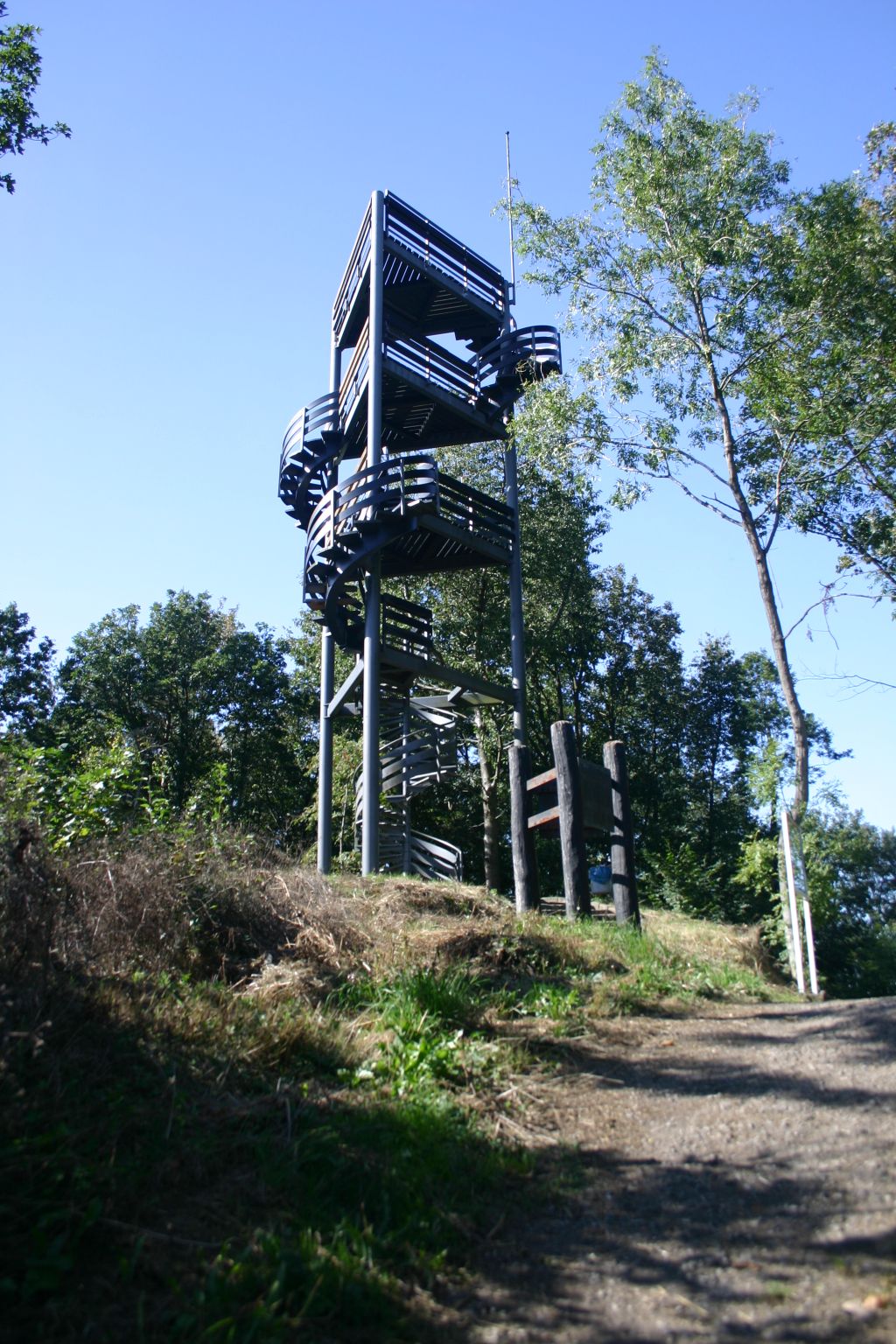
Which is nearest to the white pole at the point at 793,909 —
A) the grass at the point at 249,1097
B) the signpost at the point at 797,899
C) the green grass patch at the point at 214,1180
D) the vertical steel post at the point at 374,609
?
the signpost at the point at 797,899

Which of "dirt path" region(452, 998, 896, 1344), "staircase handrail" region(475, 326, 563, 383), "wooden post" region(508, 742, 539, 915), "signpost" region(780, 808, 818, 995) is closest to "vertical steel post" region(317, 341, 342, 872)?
"staircase handrail" region(475, 326, 563, 383)

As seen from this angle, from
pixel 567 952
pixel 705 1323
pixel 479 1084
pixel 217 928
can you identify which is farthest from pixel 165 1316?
pixel 567 952

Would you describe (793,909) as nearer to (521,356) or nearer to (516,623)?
(516,623)

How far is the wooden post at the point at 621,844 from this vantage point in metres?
9.62

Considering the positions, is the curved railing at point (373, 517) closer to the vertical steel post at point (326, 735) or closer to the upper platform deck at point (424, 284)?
the vertical steel post at point (326, 735)

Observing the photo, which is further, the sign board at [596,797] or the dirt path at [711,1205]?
the sign board at [596,797]

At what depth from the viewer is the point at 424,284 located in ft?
61.5

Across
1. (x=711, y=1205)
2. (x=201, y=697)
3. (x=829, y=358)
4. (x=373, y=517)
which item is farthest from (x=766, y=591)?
(x=201, y=697)

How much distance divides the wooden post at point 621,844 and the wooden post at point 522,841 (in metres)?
0.84

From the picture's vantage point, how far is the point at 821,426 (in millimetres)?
15984

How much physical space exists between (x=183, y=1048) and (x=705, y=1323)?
105 inches

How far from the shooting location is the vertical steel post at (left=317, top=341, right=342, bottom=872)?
1744 centimetres

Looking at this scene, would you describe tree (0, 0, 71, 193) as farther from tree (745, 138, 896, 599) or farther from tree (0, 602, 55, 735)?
tree (0, 602, 55, 735)

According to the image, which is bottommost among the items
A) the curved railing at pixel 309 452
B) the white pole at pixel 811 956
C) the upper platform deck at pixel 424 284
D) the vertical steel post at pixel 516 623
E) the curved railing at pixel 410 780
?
the white pole at pixel 811 956
